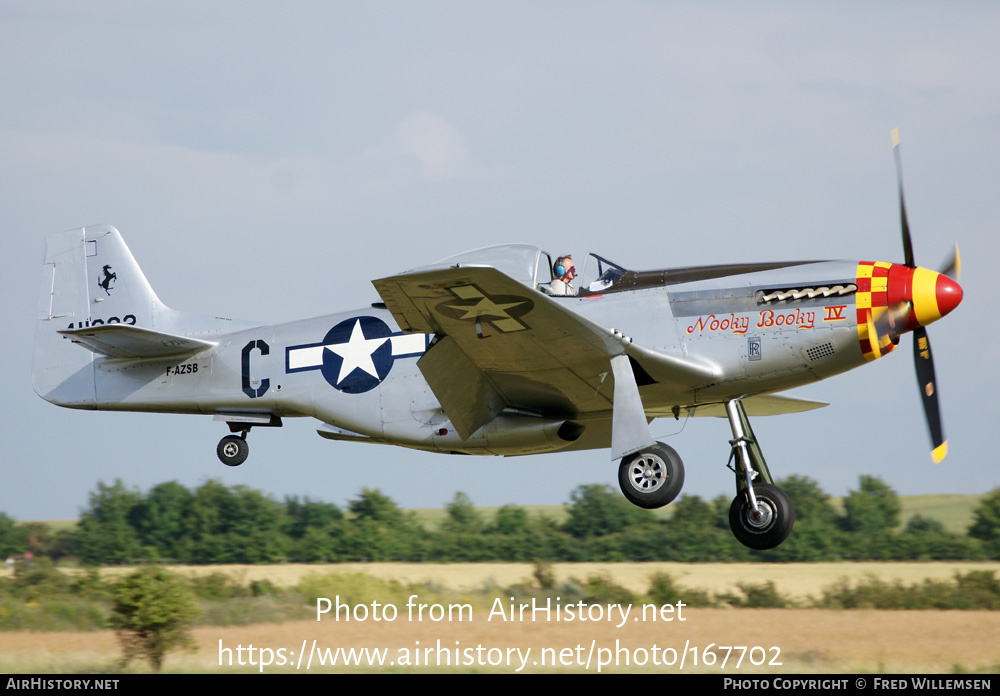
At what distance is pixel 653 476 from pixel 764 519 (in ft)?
3.97

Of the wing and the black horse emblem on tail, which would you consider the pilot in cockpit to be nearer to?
the wing

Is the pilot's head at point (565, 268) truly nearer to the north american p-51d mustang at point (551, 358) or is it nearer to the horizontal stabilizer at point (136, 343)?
the north american p-51d mustang at point (551, 358)

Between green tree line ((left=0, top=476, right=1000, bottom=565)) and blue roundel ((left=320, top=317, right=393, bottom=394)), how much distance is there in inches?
600

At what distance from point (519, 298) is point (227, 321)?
16.2 feet

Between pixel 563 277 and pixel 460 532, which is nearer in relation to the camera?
pixel 563 277

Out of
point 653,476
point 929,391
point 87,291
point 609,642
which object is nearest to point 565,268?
point 653,476

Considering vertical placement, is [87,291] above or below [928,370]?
above

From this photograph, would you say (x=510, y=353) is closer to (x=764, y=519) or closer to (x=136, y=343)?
(x=764, y=519)

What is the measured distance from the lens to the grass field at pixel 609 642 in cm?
1430

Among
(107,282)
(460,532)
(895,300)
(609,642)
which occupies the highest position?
(107,282)

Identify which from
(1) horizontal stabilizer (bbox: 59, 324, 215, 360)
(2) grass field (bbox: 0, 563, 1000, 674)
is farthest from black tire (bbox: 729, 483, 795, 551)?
(1) horizontal stabilizer (bbox: 59, 324, 215, 360)

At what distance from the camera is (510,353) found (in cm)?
950

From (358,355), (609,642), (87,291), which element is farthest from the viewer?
(609,642)

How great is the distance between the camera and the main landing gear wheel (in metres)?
9.16
